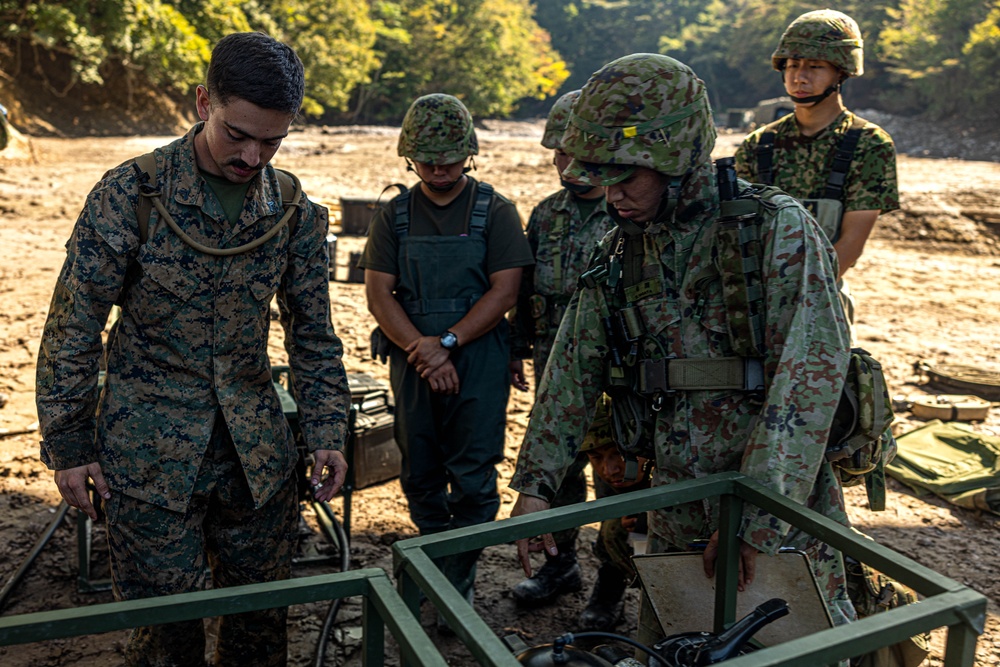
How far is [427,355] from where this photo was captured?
3711mm

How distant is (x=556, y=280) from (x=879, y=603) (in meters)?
1.73

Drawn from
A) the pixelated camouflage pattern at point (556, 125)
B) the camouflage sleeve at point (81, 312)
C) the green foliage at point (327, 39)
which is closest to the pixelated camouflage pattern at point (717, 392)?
the camouflage sleeve at point (81, 312)

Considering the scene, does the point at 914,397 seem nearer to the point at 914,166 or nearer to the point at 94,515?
the point at 94,515

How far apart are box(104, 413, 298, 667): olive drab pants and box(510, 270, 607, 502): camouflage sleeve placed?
32.3 inches

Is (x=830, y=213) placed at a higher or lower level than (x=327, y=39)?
lower

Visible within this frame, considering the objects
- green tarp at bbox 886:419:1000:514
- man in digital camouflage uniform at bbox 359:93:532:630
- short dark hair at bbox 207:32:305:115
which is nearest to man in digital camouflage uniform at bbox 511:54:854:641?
short dark hair at bbox 207:32:305:115

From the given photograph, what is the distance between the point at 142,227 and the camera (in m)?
2.45

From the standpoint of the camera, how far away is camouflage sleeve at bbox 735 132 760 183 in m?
4.22

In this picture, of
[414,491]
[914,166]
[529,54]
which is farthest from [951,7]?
[414,491]

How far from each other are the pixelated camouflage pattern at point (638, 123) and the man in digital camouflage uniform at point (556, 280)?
1.46 meters

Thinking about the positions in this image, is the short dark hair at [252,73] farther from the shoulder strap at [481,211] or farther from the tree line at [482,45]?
the tree line at [482,45]

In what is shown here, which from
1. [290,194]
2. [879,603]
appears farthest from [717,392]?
[290,194]

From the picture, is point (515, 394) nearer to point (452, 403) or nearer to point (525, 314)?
point (525, 314)

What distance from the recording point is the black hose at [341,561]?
11.5ft
